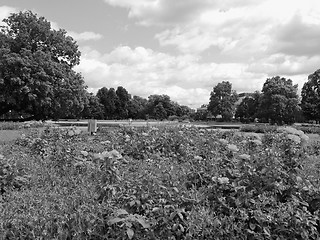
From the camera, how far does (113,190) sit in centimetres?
281

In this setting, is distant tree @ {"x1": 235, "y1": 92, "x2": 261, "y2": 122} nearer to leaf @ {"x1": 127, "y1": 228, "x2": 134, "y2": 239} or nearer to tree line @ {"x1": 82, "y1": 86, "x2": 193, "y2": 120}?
tree line @ {"x1": 82, "y1": 86, "x2": 193, "y2": 120}

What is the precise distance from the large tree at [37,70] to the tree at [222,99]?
22.0 m

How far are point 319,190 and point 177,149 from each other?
11.4 ft

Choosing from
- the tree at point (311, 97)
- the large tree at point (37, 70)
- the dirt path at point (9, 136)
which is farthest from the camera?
the tree at point (311, 97)

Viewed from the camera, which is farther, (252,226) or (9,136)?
(9,136)

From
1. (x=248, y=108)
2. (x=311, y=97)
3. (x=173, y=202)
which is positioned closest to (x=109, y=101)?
(x=248, y=108)

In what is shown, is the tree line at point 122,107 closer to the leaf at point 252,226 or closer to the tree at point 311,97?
the tree at point 311,97

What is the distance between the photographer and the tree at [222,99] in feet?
148

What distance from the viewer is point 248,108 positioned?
183 feet

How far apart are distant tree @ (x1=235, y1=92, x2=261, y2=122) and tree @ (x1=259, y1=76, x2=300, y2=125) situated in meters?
13.7

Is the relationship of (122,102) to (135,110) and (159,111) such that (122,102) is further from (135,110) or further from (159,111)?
(159,111)

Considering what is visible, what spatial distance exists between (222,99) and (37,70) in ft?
91.0

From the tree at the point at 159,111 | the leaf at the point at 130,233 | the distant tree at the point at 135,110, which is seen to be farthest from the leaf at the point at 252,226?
the tree at the point at 159,111

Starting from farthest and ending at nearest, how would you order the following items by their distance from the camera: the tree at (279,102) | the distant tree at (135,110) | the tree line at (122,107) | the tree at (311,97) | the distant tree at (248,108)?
the distant tree at (135,110) < the tree line at (122,107) < the distant tree at (248,108) < the tree at (311,97) < the tree at (279,102)
